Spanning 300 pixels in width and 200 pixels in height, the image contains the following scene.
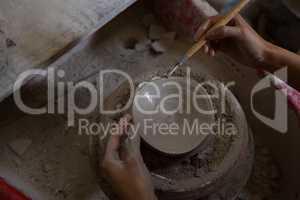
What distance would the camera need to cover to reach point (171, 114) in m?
1.51

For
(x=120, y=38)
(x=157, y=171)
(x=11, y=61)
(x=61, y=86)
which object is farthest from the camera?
(x=120, y=38)

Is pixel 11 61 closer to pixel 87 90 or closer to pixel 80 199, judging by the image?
pixel 87 90

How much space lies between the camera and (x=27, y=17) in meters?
1.73

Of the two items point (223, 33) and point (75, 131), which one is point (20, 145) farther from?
point (223, 33)

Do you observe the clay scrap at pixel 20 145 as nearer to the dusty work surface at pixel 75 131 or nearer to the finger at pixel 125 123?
the dusty work surface at pixel 75 131

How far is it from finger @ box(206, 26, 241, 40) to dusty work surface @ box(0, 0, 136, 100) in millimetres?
466

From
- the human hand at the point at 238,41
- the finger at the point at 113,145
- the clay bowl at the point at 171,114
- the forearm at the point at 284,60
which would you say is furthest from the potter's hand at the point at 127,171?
the forearm at the point at 284,60

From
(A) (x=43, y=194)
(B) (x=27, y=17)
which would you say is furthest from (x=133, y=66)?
(A) (x=43, y=194)

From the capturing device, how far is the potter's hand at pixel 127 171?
1.31 meters

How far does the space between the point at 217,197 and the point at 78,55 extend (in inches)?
35.2

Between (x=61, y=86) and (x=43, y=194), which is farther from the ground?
(x=61, y=86)

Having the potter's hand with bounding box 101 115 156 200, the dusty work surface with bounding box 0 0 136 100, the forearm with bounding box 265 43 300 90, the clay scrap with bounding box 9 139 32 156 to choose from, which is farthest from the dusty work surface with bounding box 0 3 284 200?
the potter's hand with bounding box 101 115 156 200

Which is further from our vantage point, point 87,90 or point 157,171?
point 87,90

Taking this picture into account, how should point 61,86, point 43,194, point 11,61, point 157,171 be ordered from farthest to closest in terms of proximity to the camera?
point 61,86, point 43,194, point 11,61, point 157,171
